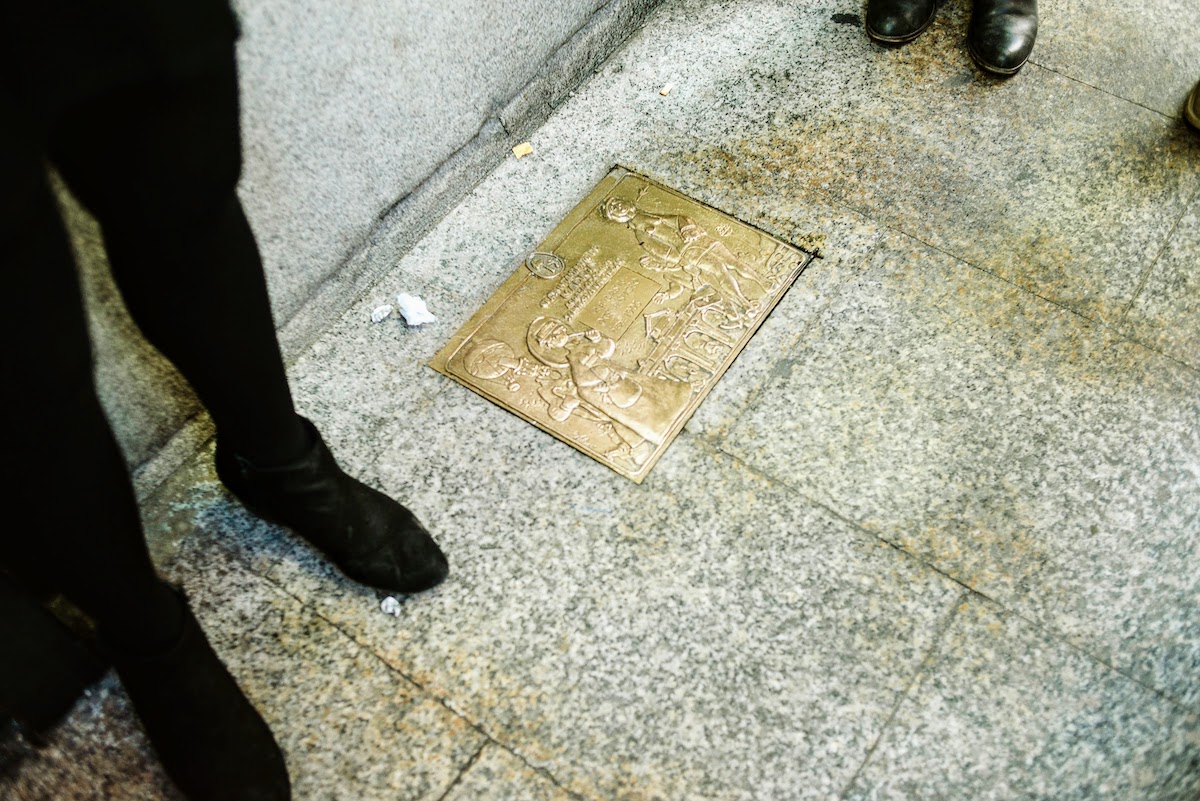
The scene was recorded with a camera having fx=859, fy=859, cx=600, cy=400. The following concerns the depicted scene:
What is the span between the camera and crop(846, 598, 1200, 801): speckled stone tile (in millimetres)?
1291

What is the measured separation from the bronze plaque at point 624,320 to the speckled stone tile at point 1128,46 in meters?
1.08

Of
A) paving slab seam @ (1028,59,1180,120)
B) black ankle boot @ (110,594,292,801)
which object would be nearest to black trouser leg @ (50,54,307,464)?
black ankle boot @ (110,594,292,801)

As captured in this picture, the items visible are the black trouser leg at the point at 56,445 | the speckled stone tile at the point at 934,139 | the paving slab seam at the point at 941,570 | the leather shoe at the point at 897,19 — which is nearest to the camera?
the black trouser leg at the point at 56,445

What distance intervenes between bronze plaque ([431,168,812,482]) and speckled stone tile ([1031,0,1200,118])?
108 centimetres

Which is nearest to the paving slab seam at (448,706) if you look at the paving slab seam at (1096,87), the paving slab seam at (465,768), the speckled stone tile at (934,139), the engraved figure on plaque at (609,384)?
the paving slab seam at (465,768)

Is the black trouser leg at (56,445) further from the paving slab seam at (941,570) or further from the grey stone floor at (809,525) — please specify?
the paving slab seam at (941,570)

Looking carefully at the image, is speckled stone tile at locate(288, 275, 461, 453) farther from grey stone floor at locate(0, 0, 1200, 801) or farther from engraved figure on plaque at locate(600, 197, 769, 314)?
engraved figure on plaque at locate(600, 197, 769, 314)

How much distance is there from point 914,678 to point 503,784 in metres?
0.67

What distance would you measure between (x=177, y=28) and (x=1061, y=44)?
7.65 feet

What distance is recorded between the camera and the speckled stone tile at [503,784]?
128 cm

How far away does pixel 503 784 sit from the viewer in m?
1.29

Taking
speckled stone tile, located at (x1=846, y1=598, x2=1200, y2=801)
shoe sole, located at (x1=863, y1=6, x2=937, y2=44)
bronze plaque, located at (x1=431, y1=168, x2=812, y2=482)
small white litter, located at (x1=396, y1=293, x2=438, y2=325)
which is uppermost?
shoe sole, located at (x1=863, y1=6, x2=937, y2=44)

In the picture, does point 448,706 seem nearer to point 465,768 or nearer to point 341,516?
point 465,768

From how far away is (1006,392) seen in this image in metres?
1.71
